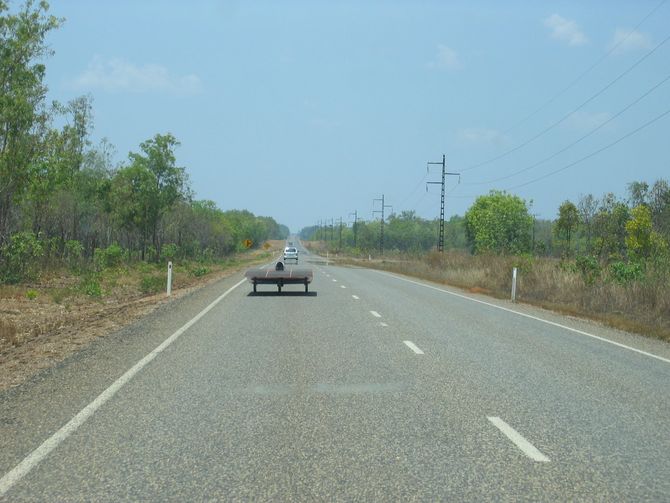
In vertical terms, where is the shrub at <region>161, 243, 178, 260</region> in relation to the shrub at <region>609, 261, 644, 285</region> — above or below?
below

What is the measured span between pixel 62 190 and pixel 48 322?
2757 cm

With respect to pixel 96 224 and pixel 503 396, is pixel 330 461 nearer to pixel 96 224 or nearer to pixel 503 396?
pixel 503 396

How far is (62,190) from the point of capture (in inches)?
1689

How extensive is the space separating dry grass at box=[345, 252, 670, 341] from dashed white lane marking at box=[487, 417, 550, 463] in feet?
33.6

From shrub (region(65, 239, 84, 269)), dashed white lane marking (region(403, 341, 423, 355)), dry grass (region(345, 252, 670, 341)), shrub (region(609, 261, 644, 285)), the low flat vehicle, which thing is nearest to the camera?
dashed white lane marking (region(403, 341, 423, 355))

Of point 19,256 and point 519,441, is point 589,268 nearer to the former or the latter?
point 19,256

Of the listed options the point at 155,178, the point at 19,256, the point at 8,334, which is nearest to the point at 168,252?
the point at 155,178

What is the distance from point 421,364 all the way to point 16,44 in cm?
2015

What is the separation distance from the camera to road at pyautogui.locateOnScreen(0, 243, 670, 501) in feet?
17.2

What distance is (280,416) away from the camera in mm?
7293

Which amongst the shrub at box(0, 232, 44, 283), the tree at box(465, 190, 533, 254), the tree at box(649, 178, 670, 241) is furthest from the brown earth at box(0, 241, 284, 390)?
the tree at box(465, 190, 533, 254)

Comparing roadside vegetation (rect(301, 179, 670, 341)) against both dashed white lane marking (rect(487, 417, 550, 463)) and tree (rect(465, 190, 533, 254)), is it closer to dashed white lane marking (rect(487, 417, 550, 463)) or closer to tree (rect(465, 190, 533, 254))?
dashed white lane marking (rect(487, 417, 550, 463))

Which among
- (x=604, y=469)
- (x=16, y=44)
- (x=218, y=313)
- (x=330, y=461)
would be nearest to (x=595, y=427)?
(x=604, y=469)

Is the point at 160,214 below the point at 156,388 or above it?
above
